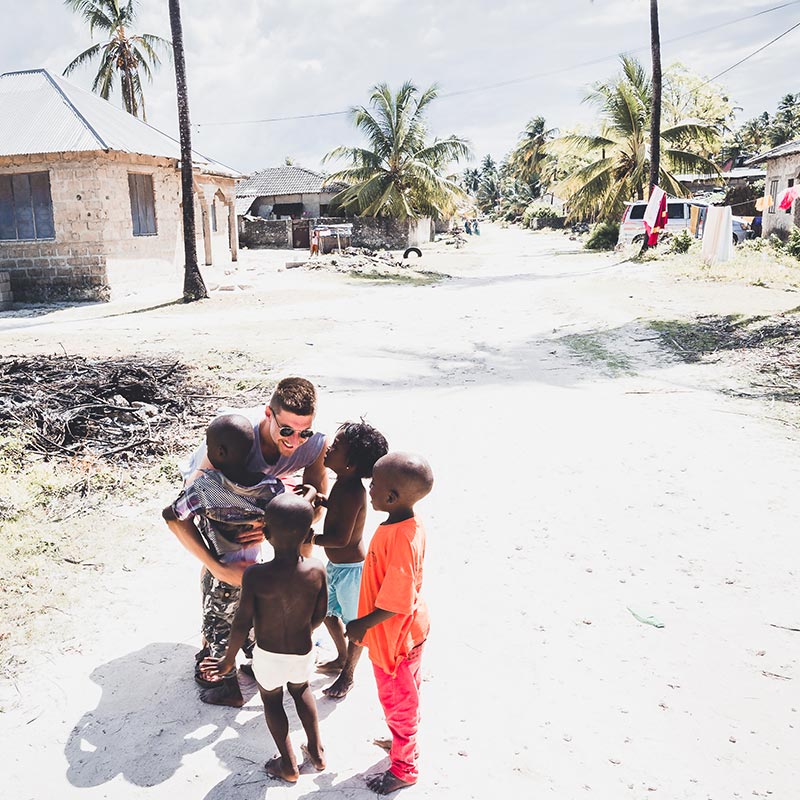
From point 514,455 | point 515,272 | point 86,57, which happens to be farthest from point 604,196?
point 514,455

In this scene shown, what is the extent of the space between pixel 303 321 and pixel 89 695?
10249 millimetres

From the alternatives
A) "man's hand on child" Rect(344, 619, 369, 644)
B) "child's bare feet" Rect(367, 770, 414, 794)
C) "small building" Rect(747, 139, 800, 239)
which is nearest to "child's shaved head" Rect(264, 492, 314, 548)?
"man's hand on child" Rect(344, 619, 369, 644)

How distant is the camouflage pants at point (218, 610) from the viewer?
112 inches

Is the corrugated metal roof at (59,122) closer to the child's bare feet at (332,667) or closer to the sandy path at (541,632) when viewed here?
the sandy path at (541,632)

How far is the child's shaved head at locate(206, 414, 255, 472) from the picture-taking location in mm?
2625

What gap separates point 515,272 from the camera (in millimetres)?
22562

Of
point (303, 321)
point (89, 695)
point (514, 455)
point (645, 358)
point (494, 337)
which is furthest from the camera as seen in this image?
point (303, 321)

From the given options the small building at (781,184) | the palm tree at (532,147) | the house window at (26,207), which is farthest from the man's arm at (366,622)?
the palm tree at (532,147)

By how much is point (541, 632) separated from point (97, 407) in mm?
4484

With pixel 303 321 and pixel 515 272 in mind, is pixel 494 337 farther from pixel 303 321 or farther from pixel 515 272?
pixel 515 272

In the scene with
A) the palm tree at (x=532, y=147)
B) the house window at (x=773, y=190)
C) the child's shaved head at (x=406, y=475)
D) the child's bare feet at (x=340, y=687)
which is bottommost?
the child's bare feet at (x=340, y=687)

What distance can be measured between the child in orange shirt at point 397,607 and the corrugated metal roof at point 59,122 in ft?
50.7

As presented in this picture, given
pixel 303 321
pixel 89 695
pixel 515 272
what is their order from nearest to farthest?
pixel 89 695, pixel 303 321, pixel 515 272

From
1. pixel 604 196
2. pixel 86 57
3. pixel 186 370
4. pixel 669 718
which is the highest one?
pixel 86 57
